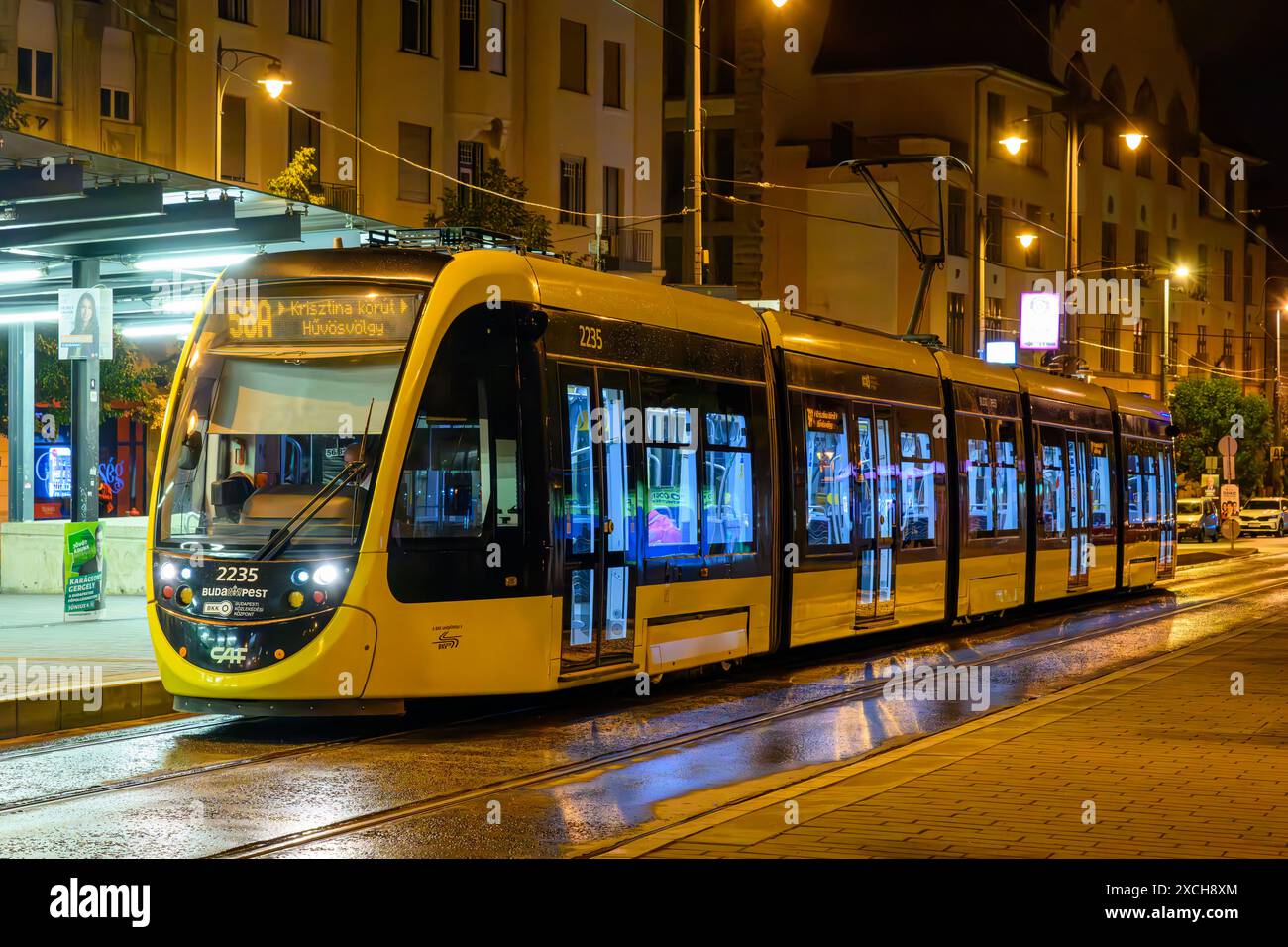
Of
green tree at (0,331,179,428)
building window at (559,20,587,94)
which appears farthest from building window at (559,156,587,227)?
green tree at (0,331,179,428)

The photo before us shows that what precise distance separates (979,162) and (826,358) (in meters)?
46.1

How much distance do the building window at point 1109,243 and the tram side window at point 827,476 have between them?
5634 centimetres

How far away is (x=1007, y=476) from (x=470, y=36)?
2266cm

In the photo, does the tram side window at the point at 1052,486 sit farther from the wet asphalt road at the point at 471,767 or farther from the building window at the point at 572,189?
the building window at the point at 572,189

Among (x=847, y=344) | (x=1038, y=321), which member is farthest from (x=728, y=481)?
(x=1038, y=321)

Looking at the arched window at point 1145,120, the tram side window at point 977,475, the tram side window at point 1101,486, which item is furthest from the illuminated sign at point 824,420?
the arched window at point 1145,120

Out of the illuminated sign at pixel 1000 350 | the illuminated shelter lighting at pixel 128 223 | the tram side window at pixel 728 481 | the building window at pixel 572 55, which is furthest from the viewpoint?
the illuminated sign at pixel 1000 350

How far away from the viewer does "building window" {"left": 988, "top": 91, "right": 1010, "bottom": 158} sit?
62.9m

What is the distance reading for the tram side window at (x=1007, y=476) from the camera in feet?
Result: 73.7

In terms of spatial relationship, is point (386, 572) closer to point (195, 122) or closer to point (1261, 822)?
point (1261, 822)

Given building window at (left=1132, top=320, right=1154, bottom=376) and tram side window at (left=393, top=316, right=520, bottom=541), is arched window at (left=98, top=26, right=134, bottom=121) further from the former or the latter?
building window at (left=1132, top=320, right=1154, bottom=376)

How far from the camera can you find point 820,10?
64.7 m

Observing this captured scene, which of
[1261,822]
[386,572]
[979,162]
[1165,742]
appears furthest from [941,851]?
[979,162]

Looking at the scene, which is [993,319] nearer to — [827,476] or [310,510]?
[827,476]
